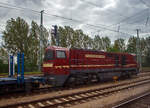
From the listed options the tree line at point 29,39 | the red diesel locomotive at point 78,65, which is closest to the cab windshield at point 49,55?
the red diesel locomotive at point 78,65

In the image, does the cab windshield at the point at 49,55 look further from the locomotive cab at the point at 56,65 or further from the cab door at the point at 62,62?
the cab door at the point at 62,62

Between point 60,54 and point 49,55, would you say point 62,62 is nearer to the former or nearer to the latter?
point 60,54

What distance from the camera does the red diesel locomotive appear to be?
11.8 meters

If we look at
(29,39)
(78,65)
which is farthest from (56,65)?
(29,39)

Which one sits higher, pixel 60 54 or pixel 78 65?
pixel 60 54

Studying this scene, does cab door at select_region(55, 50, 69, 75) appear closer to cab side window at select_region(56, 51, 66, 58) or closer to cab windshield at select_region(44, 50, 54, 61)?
cab side window at select_region(56, 51, 66, 58)

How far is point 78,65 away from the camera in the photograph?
13195 mm

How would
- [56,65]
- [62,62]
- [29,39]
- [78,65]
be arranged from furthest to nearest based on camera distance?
[29,39]
[78,65]
[62,62]
[56,65]

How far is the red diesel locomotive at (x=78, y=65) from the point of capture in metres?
11.8

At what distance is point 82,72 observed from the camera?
44.1 feet

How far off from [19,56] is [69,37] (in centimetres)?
2509

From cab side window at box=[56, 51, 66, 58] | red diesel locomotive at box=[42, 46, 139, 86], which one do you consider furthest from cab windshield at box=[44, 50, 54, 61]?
cab side window at box=[56, 51, 66, 58]

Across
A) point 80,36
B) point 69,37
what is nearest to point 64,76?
point 69,37

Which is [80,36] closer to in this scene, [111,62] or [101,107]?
[111,62]
